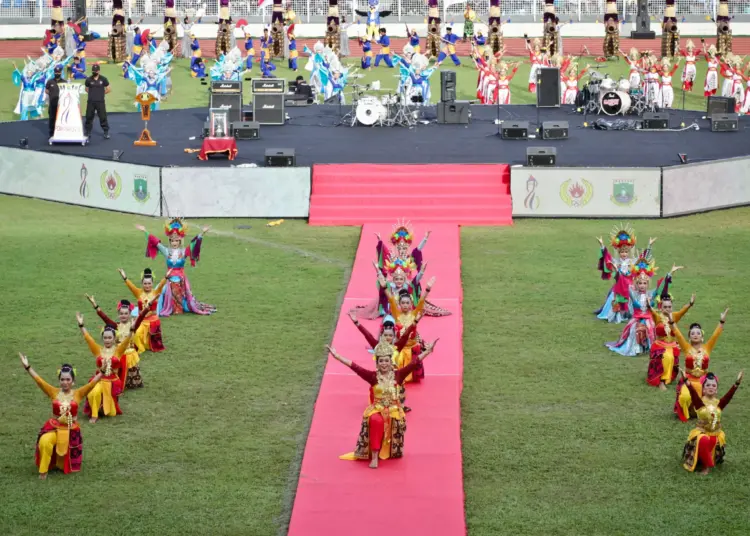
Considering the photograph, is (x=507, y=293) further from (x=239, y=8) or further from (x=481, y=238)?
(x=239, y=8)

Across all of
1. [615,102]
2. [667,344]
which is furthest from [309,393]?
[615,102]

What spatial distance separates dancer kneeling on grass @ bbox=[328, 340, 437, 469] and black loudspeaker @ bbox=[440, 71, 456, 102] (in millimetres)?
25355

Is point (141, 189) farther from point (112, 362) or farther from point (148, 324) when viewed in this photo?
point (112, 362)

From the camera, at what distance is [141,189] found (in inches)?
1122

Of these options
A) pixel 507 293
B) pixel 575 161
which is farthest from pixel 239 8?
pixel 507 293

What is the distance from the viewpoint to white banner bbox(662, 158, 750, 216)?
92.7ft

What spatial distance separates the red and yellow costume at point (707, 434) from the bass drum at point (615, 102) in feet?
86.2

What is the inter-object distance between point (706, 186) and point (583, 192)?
9.03 feet

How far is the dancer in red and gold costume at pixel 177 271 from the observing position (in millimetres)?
20344

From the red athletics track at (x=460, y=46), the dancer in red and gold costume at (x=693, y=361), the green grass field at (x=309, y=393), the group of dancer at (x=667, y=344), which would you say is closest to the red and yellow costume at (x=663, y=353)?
the group of dancer at (x=667, y=344)

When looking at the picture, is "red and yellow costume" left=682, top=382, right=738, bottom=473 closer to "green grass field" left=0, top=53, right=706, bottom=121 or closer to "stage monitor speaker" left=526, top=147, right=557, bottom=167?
"stage monitor speaker" left=526, top=147, right=557, bottom=167

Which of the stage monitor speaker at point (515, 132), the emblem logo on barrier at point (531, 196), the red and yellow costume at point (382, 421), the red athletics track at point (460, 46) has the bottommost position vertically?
the red and yellow costume at point (382, 421)

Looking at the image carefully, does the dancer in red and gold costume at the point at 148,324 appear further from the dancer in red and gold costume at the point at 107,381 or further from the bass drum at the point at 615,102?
the bass drum at the point at 615,102

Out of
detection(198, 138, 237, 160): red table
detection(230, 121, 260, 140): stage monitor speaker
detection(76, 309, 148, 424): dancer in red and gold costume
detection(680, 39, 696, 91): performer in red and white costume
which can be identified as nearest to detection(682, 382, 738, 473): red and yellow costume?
detection(76, 309, 148, 424): dancer in red and gold costume
